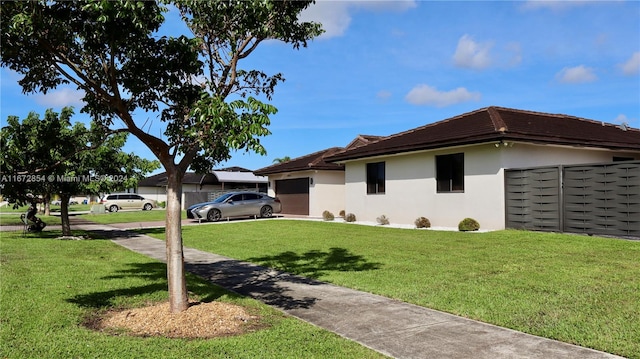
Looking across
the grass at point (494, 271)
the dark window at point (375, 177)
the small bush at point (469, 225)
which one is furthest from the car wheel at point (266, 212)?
the small bush at point (469, 225)

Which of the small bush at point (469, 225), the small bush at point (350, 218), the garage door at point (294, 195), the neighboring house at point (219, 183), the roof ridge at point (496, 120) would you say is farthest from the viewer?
the neighboring house at point (219, 183)

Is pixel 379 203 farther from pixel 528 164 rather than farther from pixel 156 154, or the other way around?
pixel 156 154

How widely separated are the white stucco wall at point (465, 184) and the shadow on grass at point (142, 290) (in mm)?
10534

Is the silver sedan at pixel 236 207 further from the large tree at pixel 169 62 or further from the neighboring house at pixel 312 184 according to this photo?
the large tree at pixel 169 62

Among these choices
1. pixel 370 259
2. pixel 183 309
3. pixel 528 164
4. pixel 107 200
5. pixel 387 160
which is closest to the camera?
pixel 183 309

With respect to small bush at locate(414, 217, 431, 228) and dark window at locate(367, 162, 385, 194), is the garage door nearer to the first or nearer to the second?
dark window at locate(367, 162, 385, 194)

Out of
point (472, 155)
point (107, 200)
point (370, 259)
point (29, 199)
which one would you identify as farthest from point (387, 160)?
point (107, 200)

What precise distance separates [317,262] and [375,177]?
35.5 feet

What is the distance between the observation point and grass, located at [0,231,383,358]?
A: 4.52 meters

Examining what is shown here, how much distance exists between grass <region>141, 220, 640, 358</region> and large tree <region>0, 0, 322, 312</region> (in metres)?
3.60

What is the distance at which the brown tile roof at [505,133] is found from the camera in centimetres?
1520

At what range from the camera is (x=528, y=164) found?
15.6 meters

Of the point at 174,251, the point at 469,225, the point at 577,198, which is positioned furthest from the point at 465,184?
the point at 174,251

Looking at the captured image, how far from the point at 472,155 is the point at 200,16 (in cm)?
1207
